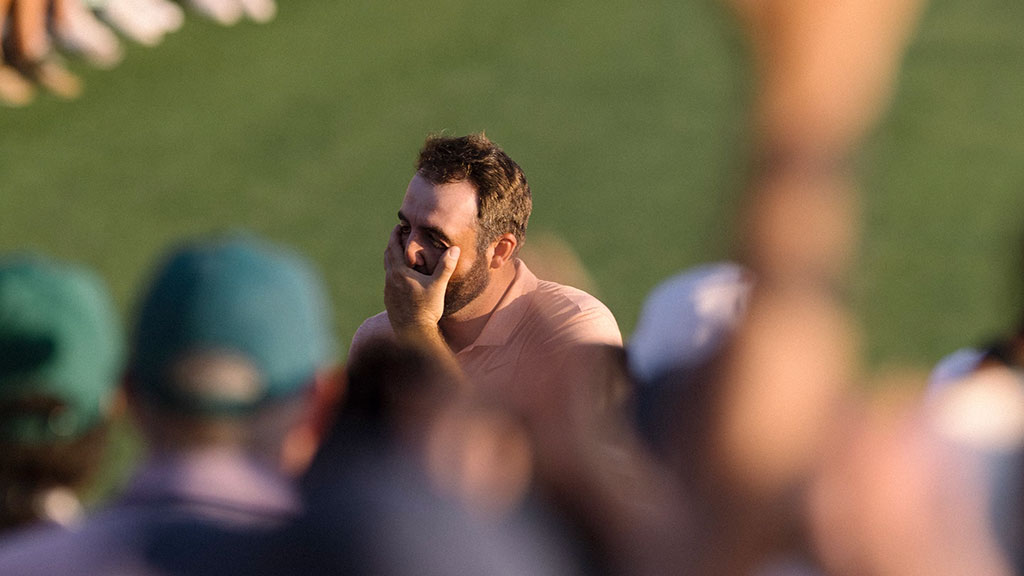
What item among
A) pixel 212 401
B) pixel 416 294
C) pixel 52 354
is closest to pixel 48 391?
pixel 52 354

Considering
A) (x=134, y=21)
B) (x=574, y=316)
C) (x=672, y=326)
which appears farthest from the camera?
(x=134, y=21)

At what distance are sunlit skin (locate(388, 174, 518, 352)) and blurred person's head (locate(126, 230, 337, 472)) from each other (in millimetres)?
1380

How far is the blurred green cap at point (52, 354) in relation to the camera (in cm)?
186

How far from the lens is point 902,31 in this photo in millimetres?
867

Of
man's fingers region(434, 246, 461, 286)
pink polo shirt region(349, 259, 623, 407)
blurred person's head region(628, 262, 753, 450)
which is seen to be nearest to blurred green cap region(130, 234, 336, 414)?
blurred person's head region(628, 262, 753, 450)

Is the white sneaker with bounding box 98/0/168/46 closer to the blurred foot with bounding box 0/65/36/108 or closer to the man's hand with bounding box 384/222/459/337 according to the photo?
the blurred foot with bounding box 0/65/36/108

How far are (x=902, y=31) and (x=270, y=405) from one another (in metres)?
1.18

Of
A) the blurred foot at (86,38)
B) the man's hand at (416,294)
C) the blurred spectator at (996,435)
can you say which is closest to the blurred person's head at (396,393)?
the blurred spectator at (996,435)

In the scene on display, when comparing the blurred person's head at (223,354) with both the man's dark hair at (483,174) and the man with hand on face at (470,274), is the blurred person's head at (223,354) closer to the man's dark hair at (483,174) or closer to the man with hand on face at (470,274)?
the man with hand on face at (470,274)

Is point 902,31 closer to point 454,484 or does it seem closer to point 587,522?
point 587,522

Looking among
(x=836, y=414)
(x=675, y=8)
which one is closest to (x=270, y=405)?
(x=836, y=414)

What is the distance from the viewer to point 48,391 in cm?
187

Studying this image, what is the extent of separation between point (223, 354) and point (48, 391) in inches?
11.8

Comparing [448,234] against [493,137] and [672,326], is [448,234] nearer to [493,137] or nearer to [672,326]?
[672,326]
